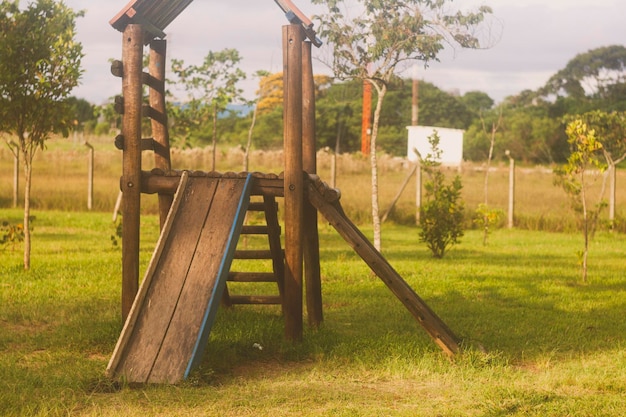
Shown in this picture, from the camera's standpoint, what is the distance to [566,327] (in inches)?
360

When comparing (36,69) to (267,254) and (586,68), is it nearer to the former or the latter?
(267,254)

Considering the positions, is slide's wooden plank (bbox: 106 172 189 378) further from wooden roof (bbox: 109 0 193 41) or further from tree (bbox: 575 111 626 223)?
tree (bbox: 575 111 626 223)

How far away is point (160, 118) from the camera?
851cm

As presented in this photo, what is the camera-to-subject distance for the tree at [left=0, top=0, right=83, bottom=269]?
11953mm

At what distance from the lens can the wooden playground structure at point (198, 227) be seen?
662 centimetres

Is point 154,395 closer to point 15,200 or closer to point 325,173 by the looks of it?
point 15,200

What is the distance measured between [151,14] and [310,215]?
2.31m

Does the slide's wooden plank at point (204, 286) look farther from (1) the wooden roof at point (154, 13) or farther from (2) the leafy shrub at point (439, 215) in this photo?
(2) the leafy shrub at point (439, 215)

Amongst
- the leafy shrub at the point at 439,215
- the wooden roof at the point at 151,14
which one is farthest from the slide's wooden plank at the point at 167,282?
the leafy shrub at the point at 439,215

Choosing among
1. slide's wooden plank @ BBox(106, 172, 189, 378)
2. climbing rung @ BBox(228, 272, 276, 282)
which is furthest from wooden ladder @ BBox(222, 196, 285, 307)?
slide's wooden plank @ BBox(106, 172, 189, 378)

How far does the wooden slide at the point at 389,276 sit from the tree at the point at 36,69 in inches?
217

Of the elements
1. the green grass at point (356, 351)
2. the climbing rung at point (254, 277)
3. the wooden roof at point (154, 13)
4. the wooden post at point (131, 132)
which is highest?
the wooden roof at point (154, 13)

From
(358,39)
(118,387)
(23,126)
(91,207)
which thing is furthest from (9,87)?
(91,207)

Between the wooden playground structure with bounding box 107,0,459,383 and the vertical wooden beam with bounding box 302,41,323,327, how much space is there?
0.01m
